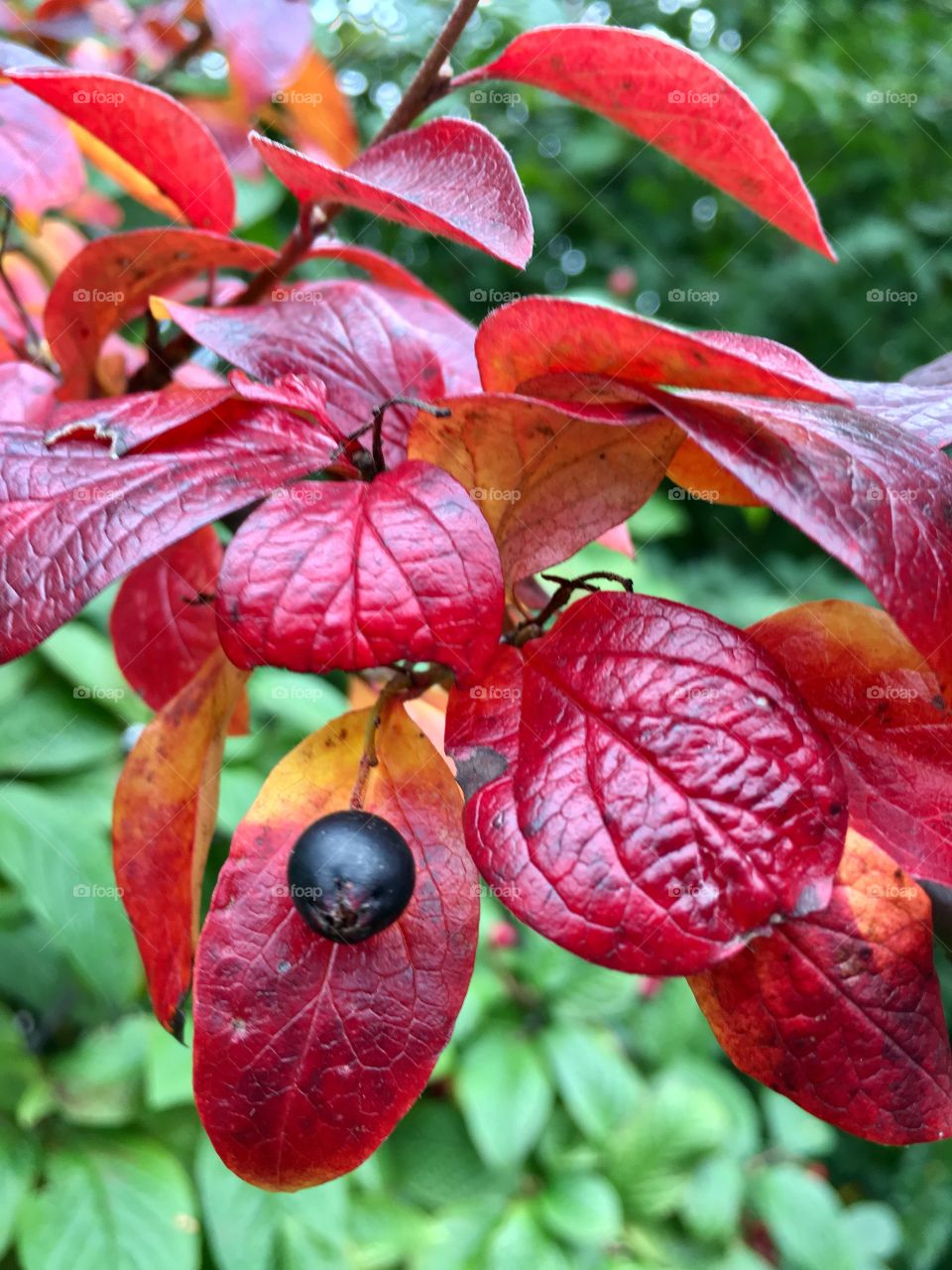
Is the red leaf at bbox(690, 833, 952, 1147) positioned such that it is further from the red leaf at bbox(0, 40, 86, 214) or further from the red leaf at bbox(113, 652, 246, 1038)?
the red leaf at bbox(0, 40, 86, 214)

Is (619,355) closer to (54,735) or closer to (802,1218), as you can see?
(54,735)

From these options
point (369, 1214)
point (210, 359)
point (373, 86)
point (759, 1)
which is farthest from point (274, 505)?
point (759, 1)

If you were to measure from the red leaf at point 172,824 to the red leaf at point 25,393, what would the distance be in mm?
129

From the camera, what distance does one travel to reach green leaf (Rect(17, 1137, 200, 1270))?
83 cm

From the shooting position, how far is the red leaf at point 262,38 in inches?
25.3

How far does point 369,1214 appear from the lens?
1107 millimetres

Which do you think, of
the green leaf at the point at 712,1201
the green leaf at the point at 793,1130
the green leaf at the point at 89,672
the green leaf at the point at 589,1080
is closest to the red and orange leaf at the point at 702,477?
the green leaf at the point at 89,672

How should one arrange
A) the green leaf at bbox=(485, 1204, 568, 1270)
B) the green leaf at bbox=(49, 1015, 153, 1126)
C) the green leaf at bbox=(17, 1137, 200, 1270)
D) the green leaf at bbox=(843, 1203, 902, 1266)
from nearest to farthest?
1. the green leaf at bbox=(17, 1137, 200, 1270)
2. the green leaf at bbox=(49, 1015, 153, 1126)
3. the green leaf at bbox=(485, 1204, 568, 1270)
4. the green leaf at bbox=(843, 1203, 902, 1266)

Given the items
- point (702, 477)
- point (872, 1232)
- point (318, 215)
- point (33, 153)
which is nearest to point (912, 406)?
point (702, 477)

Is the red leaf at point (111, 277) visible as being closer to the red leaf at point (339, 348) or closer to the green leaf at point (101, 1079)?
the red leaf at point (339, 348)

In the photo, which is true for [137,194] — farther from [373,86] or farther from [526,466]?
[373,86]

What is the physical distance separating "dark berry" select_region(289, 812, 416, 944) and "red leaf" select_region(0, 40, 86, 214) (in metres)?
0.37

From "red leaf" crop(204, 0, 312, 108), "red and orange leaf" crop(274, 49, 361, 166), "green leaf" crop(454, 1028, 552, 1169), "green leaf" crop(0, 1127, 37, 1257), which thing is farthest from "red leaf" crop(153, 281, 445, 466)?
"green leaf" crop(454, 1028, 552, 1169)

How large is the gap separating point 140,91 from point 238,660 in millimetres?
256
